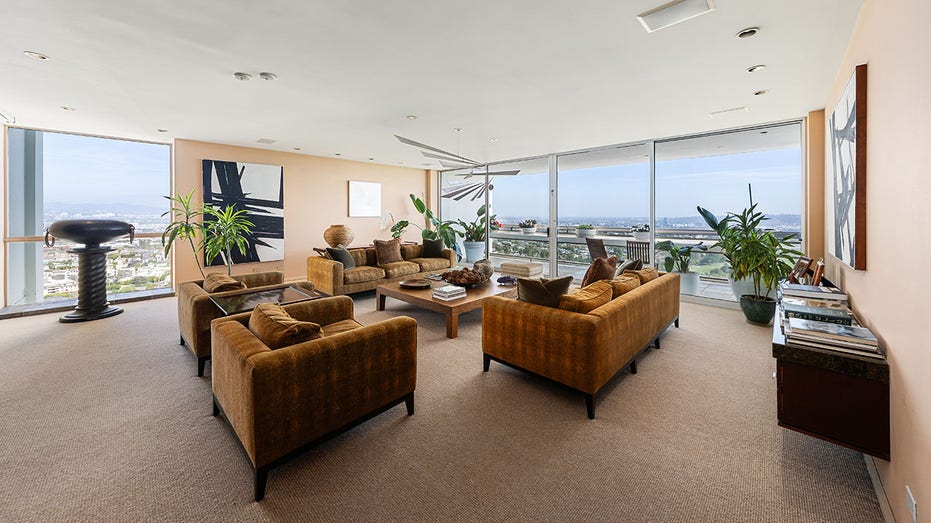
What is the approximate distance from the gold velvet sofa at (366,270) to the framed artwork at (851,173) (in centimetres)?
487

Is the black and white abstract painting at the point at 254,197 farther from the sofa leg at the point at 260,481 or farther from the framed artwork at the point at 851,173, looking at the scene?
the framed artwork at the point at 851,173

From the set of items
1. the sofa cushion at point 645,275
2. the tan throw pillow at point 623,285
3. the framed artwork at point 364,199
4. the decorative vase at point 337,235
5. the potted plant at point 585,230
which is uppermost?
the framed artwork at point 364,199

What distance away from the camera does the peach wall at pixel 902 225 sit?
4.32 feet

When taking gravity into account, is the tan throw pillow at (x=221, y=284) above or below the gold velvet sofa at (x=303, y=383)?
above

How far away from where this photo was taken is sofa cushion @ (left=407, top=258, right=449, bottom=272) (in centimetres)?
658

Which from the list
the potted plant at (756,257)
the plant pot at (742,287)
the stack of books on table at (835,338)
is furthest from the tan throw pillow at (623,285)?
the plant pot at (742,287)

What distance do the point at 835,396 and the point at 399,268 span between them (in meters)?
5.31

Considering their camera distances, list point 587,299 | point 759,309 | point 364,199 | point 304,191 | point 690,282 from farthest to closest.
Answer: point 364,199 < point 304,191 < point 690,282 < point 759,309 < point 587,299

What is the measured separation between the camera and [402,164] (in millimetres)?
8695

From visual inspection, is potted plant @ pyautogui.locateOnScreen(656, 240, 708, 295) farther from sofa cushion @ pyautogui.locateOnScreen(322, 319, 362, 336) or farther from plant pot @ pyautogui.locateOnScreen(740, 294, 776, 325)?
sofa cushion @ pyautogui.locateOnScreen(322, 319, 362, 336)

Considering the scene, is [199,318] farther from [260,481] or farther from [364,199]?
[364,199]

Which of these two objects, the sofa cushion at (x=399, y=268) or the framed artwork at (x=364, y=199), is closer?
the sofa cushion at (x=399, y=268)

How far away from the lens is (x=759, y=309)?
445 centimetres

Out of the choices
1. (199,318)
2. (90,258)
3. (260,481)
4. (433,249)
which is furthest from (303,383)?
(433,249)
